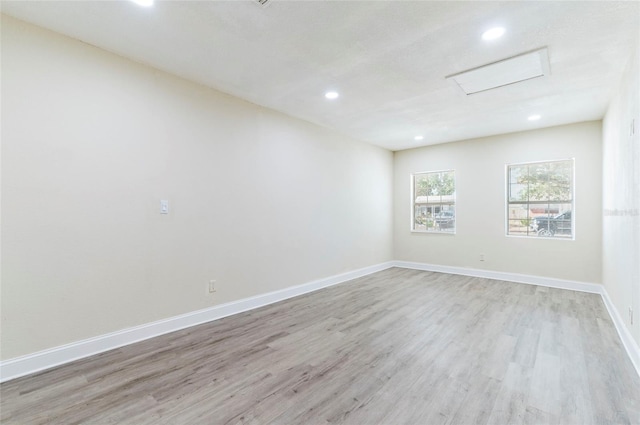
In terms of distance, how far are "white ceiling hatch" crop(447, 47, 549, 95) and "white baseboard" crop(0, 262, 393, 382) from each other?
3.32 meters

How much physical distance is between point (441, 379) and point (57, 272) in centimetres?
302

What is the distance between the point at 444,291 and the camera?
14.6ft

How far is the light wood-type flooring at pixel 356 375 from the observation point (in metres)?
1.76

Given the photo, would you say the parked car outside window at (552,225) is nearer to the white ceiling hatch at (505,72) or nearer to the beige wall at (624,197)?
the beige wall at (624,197)

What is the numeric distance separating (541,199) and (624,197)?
2.39 metres

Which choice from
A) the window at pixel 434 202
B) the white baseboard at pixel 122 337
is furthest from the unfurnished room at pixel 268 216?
the window at pixel 434 202

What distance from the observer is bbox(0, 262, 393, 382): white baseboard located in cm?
216


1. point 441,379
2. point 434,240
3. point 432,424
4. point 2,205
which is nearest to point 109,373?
point 2,205

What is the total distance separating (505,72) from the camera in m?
2.89

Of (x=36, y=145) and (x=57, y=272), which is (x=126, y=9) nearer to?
(x=36, y=145)

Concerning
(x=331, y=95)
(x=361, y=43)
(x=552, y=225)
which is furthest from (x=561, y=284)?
(x=361, y=43)

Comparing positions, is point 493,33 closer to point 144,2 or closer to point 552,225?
point 144,2

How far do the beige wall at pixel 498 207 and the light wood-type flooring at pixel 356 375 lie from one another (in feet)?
4.59

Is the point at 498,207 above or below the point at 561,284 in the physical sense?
above
